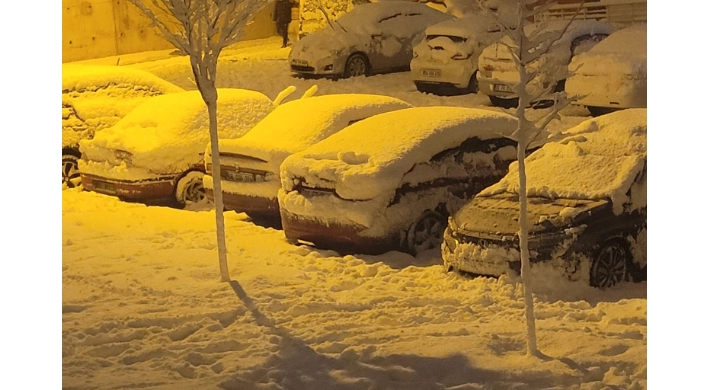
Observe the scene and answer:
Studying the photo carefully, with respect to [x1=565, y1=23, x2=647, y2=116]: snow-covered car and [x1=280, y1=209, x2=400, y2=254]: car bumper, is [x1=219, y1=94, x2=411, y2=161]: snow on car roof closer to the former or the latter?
[x1=280, y1=209, x2=400, y2=254]: car bumper

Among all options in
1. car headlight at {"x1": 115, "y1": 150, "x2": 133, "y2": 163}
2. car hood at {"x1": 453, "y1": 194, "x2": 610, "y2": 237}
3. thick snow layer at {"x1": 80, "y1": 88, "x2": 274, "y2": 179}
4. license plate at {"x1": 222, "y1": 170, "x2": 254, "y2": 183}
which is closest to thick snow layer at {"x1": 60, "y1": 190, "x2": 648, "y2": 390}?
car hood at {"x1": 453, "y1": 194, "x2": 610, "y2": 237}

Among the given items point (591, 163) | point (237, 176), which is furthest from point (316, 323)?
point (237, 176)

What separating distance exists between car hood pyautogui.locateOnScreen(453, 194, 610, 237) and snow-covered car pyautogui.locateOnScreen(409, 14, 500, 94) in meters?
8.02

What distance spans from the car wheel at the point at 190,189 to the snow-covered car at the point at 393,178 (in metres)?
2.09

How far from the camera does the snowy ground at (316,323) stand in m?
6.50

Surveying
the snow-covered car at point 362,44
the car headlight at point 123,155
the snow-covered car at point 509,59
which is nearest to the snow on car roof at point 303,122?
the car headlight at point 123,155

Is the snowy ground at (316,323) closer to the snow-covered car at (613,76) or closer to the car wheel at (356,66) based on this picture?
the snow-covered car at (613,76)

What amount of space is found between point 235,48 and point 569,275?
59.4ft

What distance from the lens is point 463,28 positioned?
16.6 m

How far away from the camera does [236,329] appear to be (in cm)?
738

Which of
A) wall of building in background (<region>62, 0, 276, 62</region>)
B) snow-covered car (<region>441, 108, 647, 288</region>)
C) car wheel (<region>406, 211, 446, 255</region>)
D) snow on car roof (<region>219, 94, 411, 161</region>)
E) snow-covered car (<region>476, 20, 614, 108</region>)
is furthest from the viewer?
wall of building in background (<region>62, 0, 276, 62</region>)

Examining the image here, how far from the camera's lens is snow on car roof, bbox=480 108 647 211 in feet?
26.5

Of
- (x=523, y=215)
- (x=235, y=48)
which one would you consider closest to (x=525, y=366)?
(x=523, y=215)

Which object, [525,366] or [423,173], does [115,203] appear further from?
[525,366]
